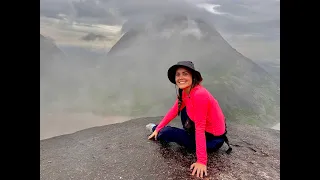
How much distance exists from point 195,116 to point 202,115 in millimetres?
48

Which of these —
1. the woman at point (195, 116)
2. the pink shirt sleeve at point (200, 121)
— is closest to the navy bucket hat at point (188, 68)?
the woman at point (195, 116)

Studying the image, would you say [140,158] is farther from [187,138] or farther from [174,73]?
[174,73]

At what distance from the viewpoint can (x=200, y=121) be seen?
2.15 metres

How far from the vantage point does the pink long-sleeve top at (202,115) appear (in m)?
2.13

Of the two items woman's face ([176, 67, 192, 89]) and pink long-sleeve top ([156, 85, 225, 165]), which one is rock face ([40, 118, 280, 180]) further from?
woman's face ([176, 67, 192, 89])

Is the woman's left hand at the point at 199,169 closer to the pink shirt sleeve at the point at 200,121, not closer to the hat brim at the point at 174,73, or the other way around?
the pink shirt sleeve at the point at 200,121

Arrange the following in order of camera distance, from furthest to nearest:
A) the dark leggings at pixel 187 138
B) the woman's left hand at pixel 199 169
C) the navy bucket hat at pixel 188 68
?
the dark leggings at pixel 187 138 → the navy bucket hat at pixel 188 68 → the woman's left hand at pixel 199 169

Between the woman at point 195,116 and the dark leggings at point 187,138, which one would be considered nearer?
the woman at point 195,116

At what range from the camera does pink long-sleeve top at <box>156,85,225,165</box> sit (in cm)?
213

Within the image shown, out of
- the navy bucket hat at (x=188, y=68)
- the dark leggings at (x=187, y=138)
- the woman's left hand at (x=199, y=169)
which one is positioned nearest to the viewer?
the woman's left hand at (x=199, y=169)

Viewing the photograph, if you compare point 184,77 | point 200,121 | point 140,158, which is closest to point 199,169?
point 200,121

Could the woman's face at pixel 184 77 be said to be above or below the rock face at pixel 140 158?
above
